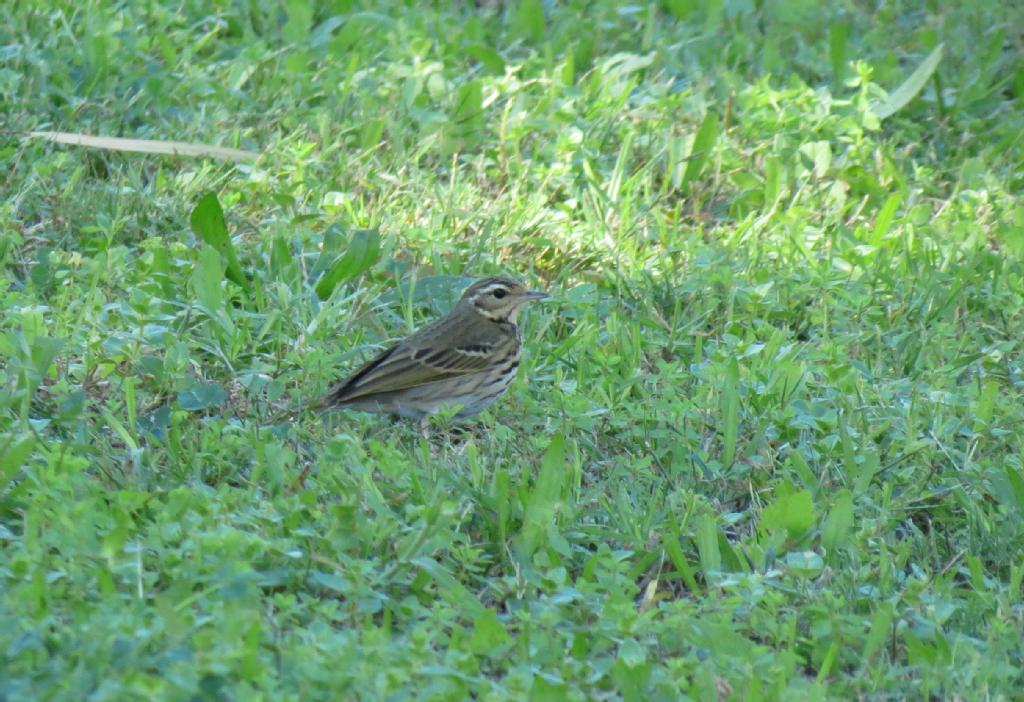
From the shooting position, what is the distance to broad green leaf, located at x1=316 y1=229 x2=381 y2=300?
7.23 meters

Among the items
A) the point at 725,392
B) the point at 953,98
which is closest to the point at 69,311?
the point at 725,392

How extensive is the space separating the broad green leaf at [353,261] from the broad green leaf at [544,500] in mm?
1934

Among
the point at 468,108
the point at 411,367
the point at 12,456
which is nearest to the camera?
the point at 12,456

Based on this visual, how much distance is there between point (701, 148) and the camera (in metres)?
8.59

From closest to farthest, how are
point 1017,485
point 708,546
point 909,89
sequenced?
1. point 708,546
2. point 1017,485
3. point 909,89

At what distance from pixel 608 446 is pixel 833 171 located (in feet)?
10.6

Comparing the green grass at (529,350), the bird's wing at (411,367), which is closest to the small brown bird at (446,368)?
the bird's wing at (411,367)

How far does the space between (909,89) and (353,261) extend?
12.5ft

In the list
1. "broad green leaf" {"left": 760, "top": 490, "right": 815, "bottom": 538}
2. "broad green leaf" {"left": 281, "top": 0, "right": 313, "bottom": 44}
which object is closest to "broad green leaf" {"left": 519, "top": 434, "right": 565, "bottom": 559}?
"broad green leaf" {"left": 760, "top": 490, "right": 815, "bottom": 538}

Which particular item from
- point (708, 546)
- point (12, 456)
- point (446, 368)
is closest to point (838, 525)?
point (708, 546)

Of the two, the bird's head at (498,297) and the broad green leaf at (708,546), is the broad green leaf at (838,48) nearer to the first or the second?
the bird's head at (498,297)

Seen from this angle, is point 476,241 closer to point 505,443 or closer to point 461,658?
Answer: point 505,443

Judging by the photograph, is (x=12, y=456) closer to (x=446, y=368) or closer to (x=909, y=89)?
(x=446, y=368)

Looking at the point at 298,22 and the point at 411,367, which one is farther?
the point at 298,22
